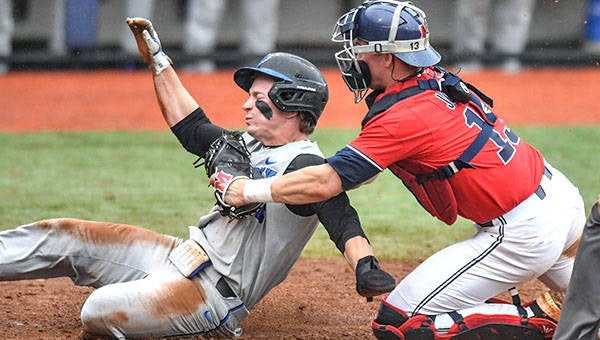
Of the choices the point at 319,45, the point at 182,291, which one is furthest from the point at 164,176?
the point at 319,45

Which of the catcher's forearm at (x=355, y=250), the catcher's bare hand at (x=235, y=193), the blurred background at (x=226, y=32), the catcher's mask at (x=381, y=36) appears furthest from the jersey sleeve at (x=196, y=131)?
the blurred background at (x=226, y=32)

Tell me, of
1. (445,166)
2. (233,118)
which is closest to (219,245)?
(445,166)

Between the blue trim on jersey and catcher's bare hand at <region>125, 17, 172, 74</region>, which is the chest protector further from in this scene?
catcher's bare hand at <region>125, 17, 172, 74</region>

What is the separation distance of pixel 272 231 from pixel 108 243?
0.86m

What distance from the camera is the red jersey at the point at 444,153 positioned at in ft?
14.1

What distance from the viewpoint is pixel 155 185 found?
937 cm

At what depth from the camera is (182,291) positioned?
4629 mm

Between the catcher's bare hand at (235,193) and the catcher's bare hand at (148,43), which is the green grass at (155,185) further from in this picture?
the catcher's bare hand at (235,193)

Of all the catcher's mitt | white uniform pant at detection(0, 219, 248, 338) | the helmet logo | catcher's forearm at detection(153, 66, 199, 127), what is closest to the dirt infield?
white uniform pant at detection(0, 219, 248, 338)

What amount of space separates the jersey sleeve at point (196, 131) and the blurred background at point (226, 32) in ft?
33.2

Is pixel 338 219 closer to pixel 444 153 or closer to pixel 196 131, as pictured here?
pixel 444 153

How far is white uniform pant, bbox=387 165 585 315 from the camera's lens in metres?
4.55

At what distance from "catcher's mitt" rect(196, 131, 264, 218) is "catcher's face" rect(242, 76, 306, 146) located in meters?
0.11

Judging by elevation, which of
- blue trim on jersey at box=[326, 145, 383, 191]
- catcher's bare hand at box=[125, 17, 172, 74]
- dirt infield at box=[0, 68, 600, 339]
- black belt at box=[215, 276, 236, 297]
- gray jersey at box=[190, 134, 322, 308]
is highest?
catcher's bare hand at box=[125, 17, 172, 74]
